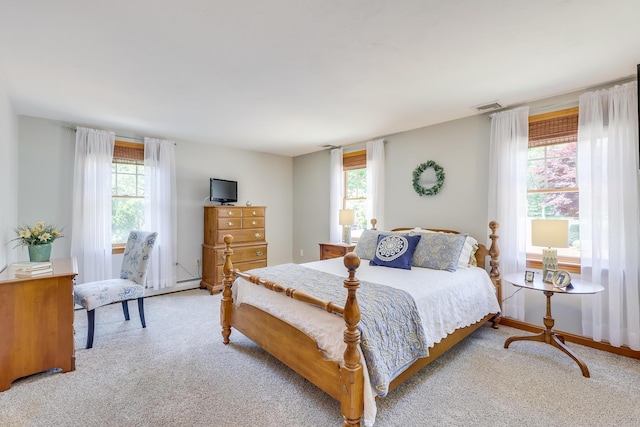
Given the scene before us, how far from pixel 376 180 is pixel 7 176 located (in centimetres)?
417

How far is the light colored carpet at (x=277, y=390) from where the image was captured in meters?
1.79

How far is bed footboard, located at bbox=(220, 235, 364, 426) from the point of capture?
62.7 inches

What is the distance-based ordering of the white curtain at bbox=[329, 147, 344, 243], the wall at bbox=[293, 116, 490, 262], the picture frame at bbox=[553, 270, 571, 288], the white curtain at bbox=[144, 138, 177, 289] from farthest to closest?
the white curtain at bbox=[329, 147, 344, 243]
the white curtain at bbox=[144, 138, 177, 289]
the wall at bbox=[293, 116, 490, 262]
the picture frame at bbox=[553, 270, 571, 288]

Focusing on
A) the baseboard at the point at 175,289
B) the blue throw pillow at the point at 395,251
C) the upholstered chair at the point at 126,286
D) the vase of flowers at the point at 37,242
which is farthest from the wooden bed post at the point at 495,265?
the vase of flowers at the point at 37,242

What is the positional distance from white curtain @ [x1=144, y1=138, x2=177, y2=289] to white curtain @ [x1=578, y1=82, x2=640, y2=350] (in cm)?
502

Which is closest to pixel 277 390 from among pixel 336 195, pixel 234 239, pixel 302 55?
pixel 302 55

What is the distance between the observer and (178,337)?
2.93m

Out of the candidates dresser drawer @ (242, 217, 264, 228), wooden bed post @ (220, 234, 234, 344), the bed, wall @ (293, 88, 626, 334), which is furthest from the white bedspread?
dresser drawer @ (242, 217, 264, 228)

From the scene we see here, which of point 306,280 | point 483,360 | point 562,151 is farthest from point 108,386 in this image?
point 562,151

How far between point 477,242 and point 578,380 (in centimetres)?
153

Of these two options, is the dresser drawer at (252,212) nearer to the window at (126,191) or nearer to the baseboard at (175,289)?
the baseboard at (175,289)

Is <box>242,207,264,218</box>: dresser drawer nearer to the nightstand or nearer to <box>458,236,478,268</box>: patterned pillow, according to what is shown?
the nightstand

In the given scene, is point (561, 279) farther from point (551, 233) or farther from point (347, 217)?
point (347, 217)

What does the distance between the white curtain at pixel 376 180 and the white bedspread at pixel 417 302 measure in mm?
1415
